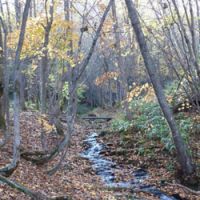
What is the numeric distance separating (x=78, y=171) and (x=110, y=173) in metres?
1.14

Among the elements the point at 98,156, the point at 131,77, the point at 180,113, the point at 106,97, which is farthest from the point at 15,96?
the point at 106,97

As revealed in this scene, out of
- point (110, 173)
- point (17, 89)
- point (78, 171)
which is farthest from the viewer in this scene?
point (110, 173)

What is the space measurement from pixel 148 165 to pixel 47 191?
17.8 feet

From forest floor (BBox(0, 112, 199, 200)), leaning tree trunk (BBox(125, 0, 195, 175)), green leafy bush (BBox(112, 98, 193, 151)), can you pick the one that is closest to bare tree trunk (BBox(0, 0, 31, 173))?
forest floor (BBox(0, 112, 199, 200))

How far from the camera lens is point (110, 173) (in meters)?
11.4

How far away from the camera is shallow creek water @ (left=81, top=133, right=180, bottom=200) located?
9438 mm

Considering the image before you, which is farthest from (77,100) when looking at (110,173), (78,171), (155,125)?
(155,125)

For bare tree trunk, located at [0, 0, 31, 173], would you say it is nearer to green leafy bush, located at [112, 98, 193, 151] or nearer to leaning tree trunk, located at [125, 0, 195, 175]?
leaning tree trunk, located at [125, 0, 195, 175]

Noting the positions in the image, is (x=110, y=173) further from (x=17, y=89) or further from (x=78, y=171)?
(x=17, y=89)

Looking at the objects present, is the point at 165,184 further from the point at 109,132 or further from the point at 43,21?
the point at 109,132

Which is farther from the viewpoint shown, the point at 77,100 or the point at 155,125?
the point at 155,125

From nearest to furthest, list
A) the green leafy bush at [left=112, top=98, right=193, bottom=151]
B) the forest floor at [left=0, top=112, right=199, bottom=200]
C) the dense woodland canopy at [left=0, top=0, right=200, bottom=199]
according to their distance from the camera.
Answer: the forest floor at [left=0, top=112, right=199, bottom=200]
the dense woodland canopy at [left=0, top=0, right=200, bottom=199]
the green leafy bush at [left=112, top=98, right=193, bottom=151]

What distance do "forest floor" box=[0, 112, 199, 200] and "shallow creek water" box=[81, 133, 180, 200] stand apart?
0.77 feet

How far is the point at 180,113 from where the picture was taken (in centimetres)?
1509
